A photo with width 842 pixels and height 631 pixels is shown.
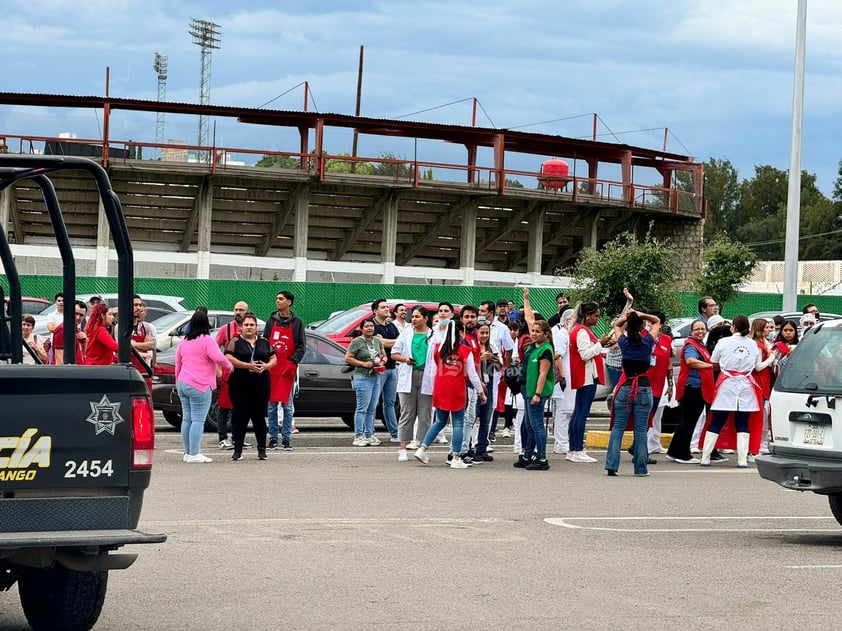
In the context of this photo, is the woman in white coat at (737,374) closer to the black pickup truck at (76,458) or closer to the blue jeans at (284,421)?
the blue jeans at (284,421)

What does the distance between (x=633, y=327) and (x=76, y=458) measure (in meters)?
9.95

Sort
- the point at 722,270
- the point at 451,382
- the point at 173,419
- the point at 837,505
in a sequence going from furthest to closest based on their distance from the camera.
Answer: the point at 722,270 < the point at 173,419 < the point at 451,382 < the point at 837,505

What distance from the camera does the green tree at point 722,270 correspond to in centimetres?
4700

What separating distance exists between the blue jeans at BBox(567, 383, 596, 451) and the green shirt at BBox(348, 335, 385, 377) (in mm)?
2895

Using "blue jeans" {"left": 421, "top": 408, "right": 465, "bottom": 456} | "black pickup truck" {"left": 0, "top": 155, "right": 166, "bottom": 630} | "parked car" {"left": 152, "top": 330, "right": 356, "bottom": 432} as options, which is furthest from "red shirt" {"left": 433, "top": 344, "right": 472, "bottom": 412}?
"black pickup truck" {"left": 0, "top": 155, "right": 166, "bottom": 630}

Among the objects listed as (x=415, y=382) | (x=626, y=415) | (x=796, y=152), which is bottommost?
(x=626, y=415)

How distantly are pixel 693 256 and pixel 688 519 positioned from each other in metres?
43.3

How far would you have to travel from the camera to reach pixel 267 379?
1652 cm

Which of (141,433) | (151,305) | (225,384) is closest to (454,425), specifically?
(225,384)

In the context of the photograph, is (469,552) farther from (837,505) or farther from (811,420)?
(837,505)

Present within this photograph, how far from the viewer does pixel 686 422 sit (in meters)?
17.6

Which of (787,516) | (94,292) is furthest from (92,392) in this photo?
(94,292)

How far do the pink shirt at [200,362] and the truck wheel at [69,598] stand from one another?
28.7 ft

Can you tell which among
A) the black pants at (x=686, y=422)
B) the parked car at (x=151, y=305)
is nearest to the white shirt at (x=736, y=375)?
the black pants at (x=686, y=422)
